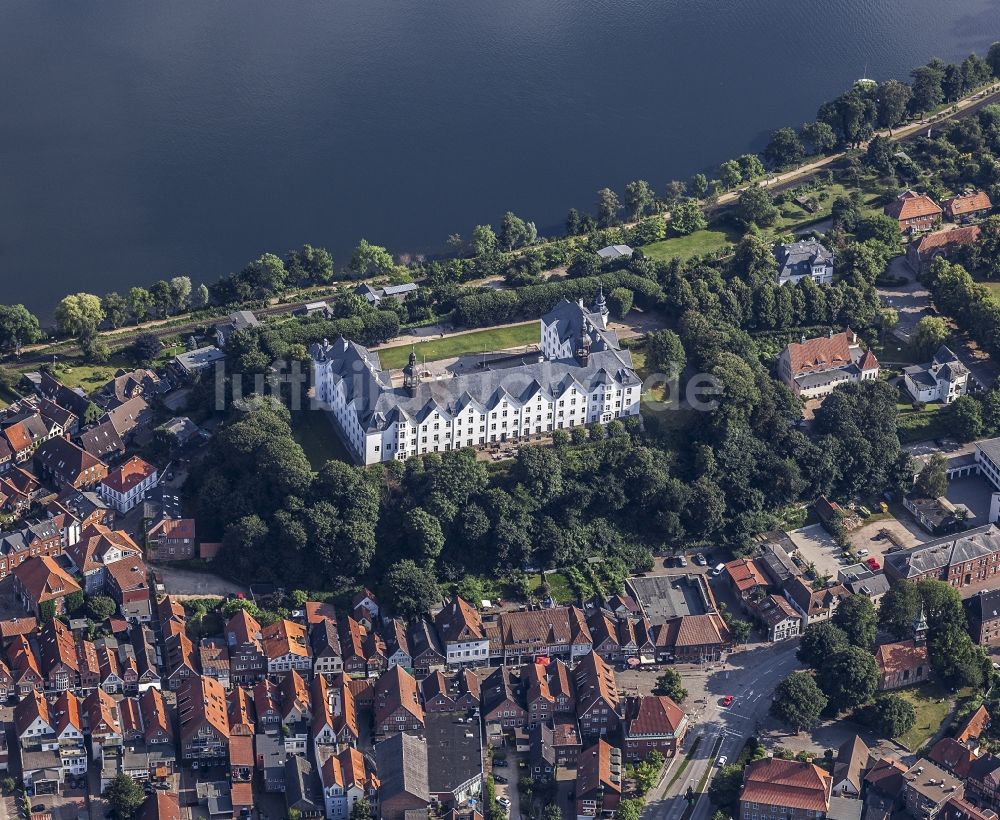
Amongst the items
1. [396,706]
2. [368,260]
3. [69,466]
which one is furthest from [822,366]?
[69,466]

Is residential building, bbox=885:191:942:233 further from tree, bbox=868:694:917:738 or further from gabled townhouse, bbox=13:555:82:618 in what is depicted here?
gabled townhouse, bbox=13:555:82:618

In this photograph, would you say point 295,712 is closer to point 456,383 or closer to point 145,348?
point 456,383

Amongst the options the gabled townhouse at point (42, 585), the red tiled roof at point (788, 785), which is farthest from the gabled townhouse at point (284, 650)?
the red tiled roof at point (788, 785)

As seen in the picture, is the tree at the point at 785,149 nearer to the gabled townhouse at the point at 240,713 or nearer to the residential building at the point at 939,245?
the residential building at the point at 939,245

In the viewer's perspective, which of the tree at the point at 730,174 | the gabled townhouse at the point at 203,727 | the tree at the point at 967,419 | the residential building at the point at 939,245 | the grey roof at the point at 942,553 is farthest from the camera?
the tree at the point at 730,174

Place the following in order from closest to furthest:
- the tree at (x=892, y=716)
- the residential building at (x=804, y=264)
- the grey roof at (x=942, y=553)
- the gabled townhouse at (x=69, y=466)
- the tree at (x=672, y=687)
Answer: the tree at (x=892, y=716), the tree at (x=672, y=687), the grey roof at (x=942, y=553), the gabled townhouse at (x=69, y=466), the residential building at (x=804, y=264)
